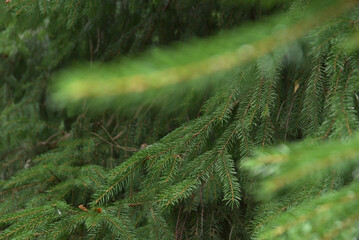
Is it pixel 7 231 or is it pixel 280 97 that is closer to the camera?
pixel 7 231

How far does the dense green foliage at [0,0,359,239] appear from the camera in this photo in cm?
52

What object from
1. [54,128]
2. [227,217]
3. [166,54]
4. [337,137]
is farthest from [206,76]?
[54,128]

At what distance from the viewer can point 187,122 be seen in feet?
4.60

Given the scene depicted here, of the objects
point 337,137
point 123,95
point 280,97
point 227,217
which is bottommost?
point 227,217

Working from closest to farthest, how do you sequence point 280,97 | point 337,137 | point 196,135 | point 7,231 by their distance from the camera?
1. point 337,137
2. point 7,231
3. point 196,135
4. point 280,97

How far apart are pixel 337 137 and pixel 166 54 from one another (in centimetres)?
51

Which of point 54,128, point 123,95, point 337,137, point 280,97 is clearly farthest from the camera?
point 54,128

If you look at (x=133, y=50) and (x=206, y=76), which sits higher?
(x=206, y=76)

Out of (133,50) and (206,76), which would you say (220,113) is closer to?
(206,76)

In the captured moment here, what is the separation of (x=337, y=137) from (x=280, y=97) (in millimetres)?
667

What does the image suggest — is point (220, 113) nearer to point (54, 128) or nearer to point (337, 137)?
point (337, 137)

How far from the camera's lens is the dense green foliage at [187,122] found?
1.69 ft

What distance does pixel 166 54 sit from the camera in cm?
49

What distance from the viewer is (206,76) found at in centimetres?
51
